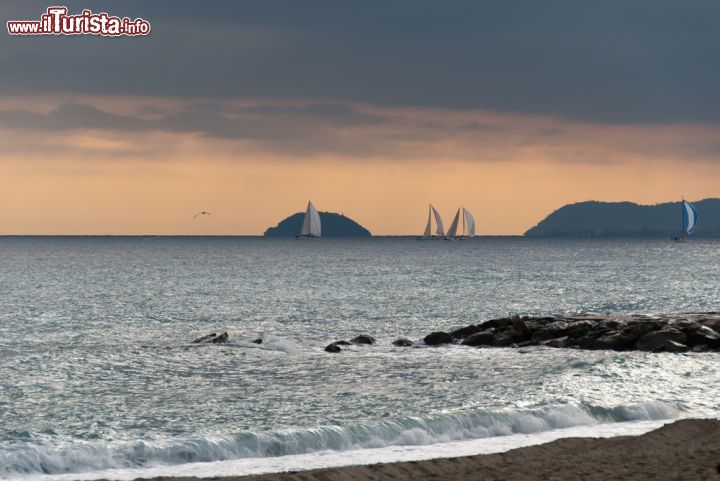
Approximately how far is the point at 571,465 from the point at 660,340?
22.8 meters

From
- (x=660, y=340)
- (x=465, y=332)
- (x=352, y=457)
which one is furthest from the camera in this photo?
(x=465, y=332)

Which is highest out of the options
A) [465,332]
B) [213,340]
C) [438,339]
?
[465,332]

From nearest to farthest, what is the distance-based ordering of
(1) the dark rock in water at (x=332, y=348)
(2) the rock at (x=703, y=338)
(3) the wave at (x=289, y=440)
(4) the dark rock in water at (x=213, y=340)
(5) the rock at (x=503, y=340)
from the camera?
(3) the wave at (x=289, y=440), (2) the rock at (x=703, y=338), (1) the dark rock in water at (x=332, y=348), (5) the rock at (x=503, y=340), (4) the dark rock in water at (x=213, y=340)

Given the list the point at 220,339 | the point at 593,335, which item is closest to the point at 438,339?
the point at 593,335

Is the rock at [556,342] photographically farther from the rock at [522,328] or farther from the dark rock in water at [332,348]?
the dark rock in water at [332,348]

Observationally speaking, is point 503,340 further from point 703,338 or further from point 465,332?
point 703,338

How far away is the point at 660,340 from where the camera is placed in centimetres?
3819

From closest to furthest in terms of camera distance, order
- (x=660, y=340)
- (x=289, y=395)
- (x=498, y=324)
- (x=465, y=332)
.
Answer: (x=289, y=395) → (x=660, y=340) → (x=465, y=332) → (x=498, y=324)

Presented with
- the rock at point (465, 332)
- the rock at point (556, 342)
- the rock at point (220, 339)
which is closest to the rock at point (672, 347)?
the rock at point (556, 342)

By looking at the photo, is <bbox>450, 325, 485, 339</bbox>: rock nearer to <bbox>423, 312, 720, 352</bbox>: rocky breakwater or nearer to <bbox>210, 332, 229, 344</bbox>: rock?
<bbox>423, 312, 720, 352</bbox>: rocky breakwater

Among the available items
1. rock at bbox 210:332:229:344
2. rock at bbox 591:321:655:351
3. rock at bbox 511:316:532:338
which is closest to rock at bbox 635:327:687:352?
Result: rock at bbox 591:321:655:351

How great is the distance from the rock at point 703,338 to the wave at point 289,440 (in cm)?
1569

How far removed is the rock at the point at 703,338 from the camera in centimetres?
3812

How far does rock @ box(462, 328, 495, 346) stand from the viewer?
43.1 m
